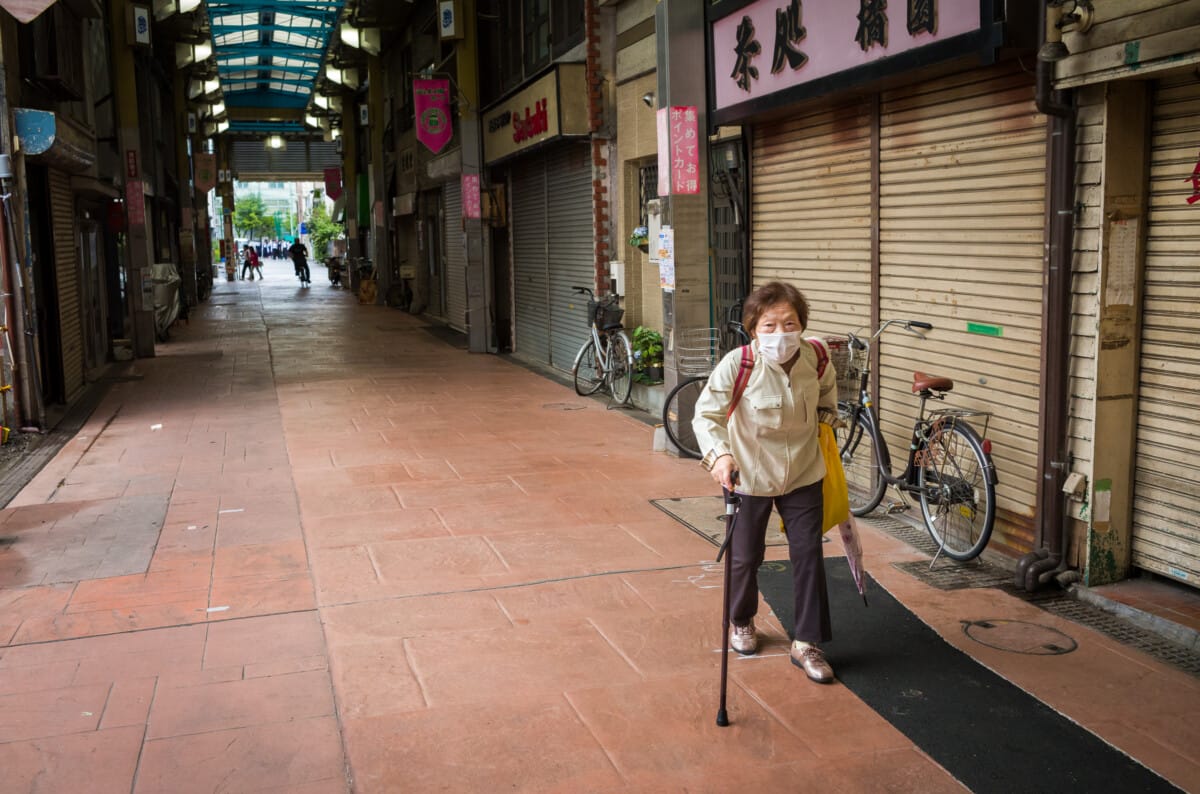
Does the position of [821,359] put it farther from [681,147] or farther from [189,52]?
[189,52]

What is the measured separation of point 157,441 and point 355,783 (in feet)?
23.5

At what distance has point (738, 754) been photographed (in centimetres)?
383

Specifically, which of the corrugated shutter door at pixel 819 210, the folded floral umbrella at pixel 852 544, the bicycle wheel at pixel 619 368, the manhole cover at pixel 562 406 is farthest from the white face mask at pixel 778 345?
the manhole cover at pixel 562 406

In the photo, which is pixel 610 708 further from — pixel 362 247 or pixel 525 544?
pixel 362 247

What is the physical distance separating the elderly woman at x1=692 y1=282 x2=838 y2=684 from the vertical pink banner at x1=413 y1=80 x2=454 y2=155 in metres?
13.8

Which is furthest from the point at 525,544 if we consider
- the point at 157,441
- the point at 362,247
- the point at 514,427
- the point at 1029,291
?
the point at 362,247

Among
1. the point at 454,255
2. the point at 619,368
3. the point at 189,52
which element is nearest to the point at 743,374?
the point at 619,368

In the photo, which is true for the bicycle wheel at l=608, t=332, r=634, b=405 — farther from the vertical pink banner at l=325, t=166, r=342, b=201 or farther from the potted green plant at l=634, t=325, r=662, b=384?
the vertical pink banner at l=325, t=166, r=342, b=201

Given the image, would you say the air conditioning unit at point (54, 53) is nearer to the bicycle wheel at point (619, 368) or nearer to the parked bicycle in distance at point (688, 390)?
the bicycle wheel at point (619, 368)

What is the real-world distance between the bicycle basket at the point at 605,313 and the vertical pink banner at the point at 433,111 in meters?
6.54

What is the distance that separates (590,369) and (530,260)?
10.1 feet

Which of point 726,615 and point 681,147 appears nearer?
point 726,615

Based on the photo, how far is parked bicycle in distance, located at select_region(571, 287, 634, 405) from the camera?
11547 mm

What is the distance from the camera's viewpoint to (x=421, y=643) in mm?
4914
